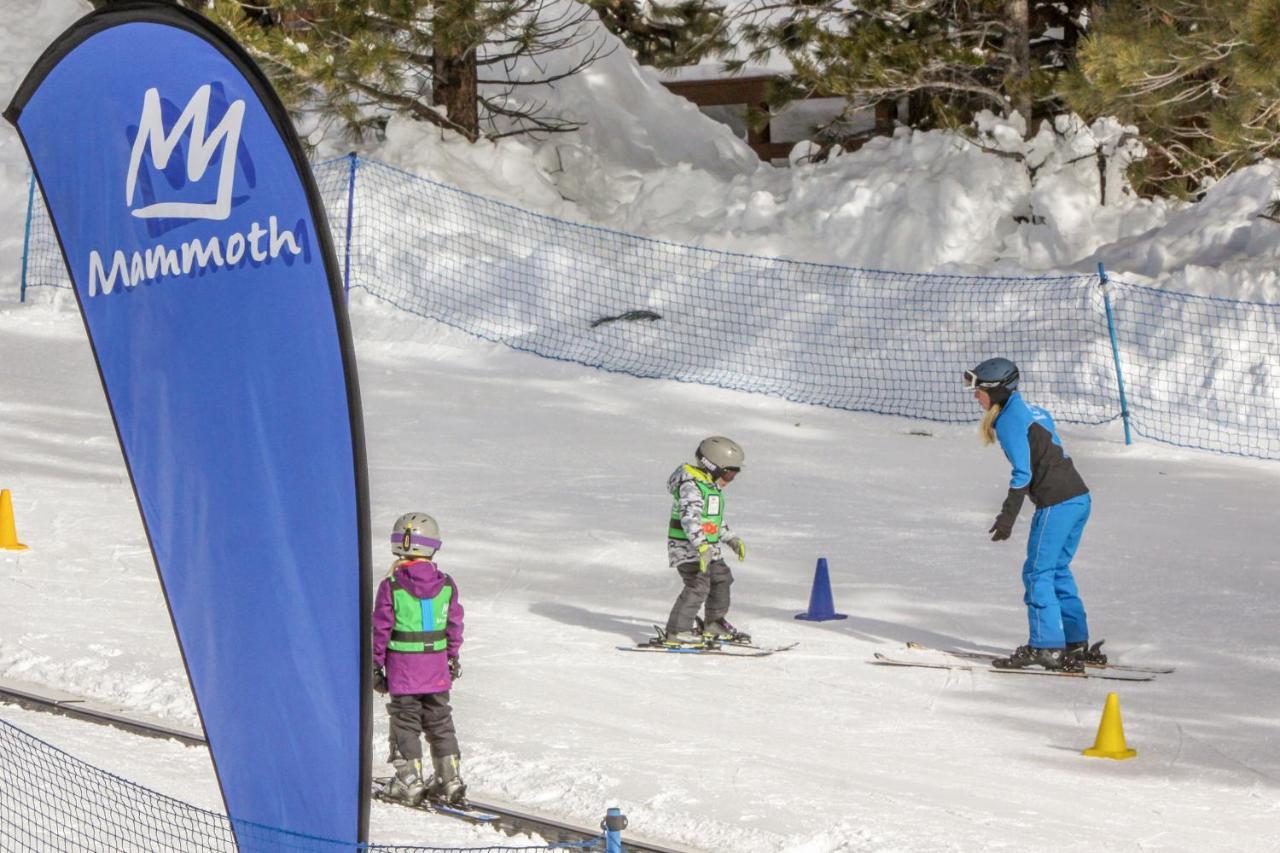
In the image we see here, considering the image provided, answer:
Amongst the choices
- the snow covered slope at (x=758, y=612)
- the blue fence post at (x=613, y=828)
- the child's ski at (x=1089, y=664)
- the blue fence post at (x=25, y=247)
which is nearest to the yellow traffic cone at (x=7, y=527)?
the snow covered slope at (x=758, y=612)

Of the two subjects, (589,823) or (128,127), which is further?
(589,823)

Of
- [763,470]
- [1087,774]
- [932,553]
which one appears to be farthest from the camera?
[763,470]

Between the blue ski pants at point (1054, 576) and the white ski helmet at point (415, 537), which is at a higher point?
the white ski helmet at point (415, 537)

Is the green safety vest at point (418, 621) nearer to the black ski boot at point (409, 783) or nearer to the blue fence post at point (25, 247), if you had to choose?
the black ski boot at point (409, 783)

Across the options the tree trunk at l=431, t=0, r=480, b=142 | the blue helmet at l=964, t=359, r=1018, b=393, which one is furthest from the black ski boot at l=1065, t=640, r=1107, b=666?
the tree trunk at l=431, t=0, r=480, b=142

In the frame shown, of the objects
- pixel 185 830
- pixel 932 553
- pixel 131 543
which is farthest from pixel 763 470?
pixel 185 830

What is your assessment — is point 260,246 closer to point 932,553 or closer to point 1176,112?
point 932,553

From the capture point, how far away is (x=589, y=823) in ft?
23.9

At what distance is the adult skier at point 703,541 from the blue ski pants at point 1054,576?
155 centimetres

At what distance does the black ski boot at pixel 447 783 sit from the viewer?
7.38m

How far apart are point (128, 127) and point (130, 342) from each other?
0.56 m

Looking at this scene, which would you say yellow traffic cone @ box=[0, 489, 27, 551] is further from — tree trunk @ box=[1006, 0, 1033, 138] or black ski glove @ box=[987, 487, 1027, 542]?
tree trunk @ box=[1006, 0, 1033, 138]

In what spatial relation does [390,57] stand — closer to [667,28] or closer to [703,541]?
[667,28]

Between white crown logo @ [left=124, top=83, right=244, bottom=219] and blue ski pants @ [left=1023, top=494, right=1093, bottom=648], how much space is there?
6092mm
